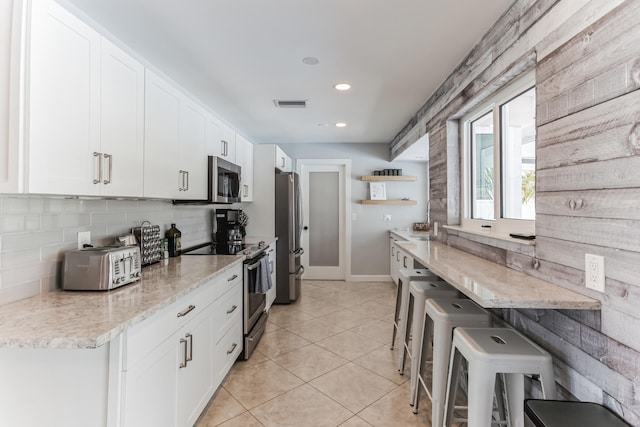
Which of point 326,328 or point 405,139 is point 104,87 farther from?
point 405,139

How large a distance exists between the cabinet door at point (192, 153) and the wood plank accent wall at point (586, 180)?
2177mm

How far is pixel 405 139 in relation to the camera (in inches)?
172

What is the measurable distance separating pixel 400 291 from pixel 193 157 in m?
2.12

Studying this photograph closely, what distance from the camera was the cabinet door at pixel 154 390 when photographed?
4.15 feet

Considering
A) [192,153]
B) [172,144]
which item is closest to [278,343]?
[192,153]

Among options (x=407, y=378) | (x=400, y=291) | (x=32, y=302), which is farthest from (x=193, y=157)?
(x=407, y=378)

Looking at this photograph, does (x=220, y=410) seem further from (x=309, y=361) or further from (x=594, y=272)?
(x=594, y=272)

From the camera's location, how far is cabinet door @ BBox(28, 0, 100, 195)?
4.02 feet

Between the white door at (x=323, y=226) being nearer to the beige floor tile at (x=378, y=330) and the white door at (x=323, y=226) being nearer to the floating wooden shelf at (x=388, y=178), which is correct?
the floating wooden shelf at (x=388, y=178)

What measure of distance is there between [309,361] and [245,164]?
2.36 metres

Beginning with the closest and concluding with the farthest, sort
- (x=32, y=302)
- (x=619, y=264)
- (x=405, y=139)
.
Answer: (x=619, y=264) → (x=32, y=302) → (x=405, y=139)

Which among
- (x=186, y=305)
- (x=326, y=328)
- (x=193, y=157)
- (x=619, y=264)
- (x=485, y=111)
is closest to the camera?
(x=619, y=264)

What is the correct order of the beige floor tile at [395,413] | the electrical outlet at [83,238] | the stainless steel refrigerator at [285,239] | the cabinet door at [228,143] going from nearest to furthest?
the electrical outlet at [83,238]
the beige floor tile at [395,413]
the cabinet door at [228,143]
the stainless steel refrigerator at [285,239]

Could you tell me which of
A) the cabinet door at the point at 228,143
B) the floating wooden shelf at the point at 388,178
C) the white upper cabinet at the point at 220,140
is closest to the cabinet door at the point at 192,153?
the white upper cabinet at the point at 220,140
